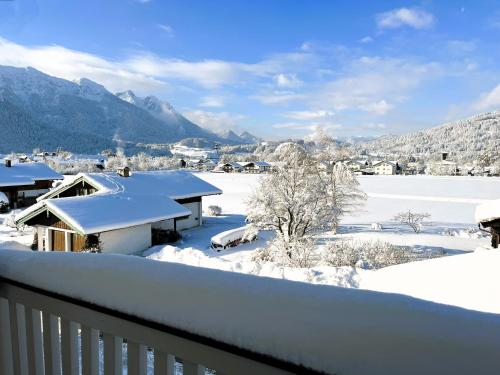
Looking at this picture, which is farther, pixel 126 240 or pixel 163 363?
pixel 126 240

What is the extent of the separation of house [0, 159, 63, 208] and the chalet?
31.5m

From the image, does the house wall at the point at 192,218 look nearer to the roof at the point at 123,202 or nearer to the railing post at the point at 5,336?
the roof at the point at 123,202

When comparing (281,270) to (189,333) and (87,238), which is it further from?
(189,333)

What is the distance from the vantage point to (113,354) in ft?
4.19

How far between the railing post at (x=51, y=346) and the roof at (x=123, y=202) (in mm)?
14593

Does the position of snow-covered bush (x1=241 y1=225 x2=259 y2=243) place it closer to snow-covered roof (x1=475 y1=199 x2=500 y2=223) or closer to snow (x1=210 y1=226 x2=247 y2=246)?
snow (x1=210 y1=226 x2=247 y2=246)

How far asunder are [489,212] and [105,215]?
1491cm

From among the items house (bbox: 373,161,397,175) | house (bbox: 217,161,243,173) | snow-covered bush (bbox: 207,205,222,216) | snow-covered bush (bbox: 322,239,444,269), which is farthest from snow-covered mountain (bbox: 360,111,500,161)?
snow-covered bush (bbox: 322,239,444,269)

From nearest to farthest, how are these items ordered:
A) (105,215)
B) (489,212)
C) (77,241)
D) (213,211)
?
(489,212), (77,241), (105,215), (213,211)

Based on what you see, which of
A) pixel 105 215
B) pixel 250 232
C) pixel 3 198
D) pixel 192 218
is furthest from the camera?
pixel 3 198

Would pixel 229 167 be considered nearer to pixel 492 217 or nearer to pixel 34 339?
pixel 492 217

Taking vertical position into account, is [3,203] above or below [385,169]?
below

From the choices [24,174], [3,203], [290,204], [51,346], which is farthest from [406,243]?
[24,174]

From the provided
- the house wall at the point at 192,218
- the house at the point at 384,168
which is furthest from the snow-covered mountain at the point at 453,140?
the house wall at the point at 192,218
